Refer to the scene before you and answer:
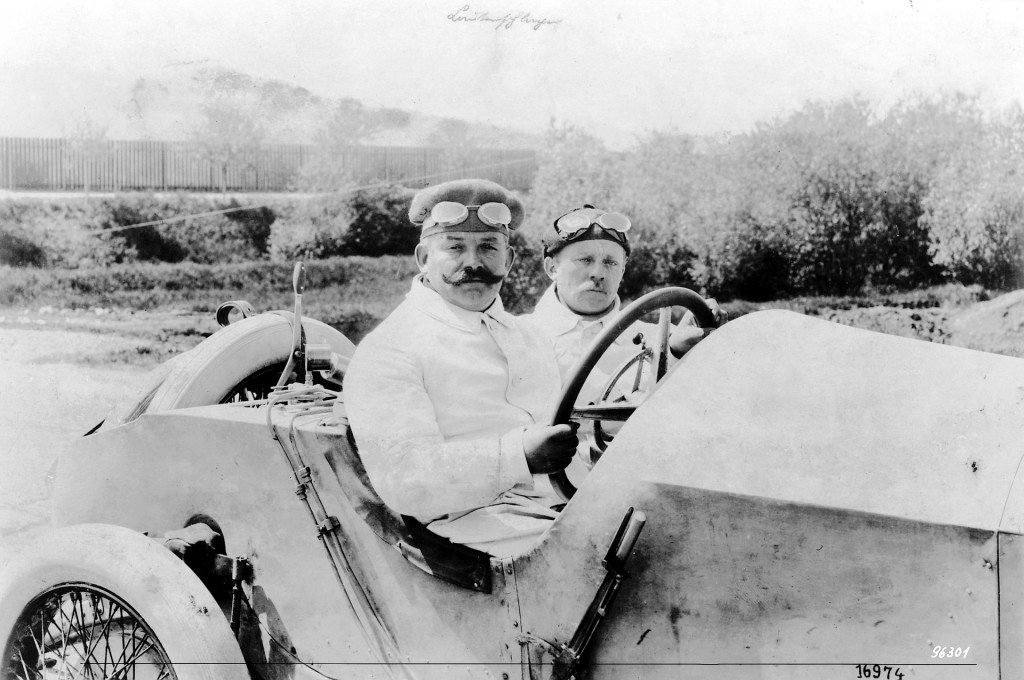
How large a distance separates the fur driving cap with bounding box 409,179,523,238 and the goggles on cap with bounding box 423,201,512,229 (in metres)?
0.01

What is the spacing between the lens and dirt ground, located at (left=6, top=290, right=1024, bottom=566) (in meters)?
5.15

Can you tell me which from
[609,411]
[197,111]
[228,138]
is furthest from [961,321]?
[197,111]

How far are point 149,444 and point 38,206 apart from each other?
115 inches

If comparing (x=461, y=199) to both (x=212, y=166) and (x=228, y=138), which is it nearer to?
(x=228, y=138)

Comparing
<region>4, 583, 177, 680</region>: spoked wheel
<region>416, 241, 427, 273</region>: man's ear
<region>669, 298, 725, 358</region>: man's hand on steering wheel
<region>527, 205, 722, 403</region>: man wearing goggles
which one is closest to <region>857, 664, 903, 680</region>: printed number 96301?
<region>669, 298, 725, 358</region>: man's hand on steering wheel

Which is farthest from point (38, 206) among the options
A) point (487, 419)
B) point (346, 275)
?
point (487, 419)

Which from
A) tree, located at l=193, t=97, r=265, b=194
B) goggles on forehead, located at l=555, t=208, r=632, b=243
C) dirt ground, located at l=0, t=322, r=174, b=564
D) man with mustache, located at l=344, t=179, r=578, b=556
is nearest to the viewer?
man with mustache, located at l=344, t=179, r=578, b=556

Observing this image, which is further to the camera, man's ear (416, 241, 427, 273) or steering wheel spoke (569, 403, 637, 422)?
man's ear (416, 241, 427, 273)

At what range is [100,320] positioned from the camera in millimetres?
6070

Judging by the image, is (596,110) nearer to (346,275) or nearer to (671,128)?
(671,128)

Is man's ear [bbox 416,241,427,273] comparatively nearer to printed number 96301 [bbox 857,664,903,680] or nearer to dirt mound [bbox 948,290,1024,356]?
printed number 96301 [bbox 857,664,903,680]

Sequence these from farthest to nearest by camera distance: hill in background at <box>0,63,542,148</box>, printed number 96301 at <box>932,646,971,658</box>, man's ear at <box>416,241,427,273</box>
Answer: hill in background at <box>0,63,542,148</box> < man's ear at <box>416,241,427,273</box> < printed number 96301 at <box>932,646,971,658</box>

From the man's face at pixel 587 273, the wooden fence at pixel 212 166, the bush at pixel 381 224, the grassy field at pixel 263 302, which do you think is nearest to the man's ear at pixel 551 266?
the man's face at pixel 587 273

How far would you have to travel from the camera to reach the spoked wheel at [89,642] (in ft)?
7.98
